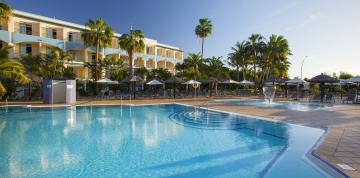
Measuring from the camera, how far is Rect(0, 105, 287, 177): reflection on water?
17.6 ft

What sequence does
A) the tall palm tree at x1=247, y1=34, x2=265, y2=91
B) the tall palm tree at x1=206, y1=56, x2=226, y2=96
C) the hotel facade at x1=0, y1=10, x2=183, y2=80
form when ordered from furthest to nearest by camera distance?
the tall palm tree at x1=206, y1=56, x2=226, y2=96, the tall palm tree at x1=247, y1=34, x2=265, y2=91, the hotel facade at x1=0, y1=10, x2=183, y2=80

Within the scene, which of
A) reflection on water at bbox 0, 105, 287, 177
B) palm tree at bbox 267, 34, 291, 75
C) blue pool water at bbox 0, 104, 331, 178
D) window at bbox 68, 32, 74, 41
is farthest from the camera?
palm tree at bbox 267, 34, 291, 75

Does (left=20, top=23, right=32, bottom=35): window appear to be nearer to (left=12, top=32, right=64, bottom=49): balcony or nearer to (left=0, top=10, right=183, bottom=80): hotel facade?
(left=0, top=10, right=183, bottom=80): hotel facade

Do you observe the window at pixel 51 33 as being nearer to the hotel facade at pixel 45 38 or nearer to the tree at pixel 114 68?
the hotel facade at pixel 45 38

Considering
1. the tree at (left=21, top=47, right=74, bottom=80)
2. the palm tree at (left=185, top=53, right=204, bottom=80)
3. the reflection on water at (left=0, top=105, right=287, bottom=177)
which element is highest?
the palm tree at (left=185, top=53, right=204, bottom=80)

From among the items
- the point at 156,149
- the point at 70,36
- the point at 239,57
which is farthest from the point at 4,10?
the point at 239,57

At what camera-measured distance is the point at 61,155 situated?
20.8ft

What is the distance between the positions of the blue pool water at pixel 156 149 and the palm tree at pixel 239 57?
26.5 metres

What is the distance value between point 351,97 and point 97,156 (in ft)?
69.0

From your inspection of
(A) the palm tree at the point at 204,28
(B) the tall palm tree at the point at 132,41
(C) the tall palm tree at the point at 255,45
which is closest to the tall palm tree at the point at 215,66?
(A) the palm tree at the point at 204,28

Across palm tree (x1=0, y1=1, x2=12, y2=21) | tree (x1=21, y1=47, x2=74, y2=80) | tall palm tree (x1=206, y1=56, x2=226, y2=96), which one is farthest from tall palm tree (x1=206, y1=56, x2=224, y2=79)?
palm tree (x1=0, y1=1, x2=12, y2=21)

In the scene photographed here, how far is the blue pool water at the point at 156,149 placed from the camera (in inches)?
204

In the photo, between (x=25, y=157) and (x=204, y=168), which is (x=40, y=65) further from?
(x=204, y=168)

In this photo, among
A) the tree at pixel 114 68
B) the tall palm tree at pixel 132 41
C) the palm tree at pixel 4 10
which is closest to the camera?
the palm tree at pixel 4 10
